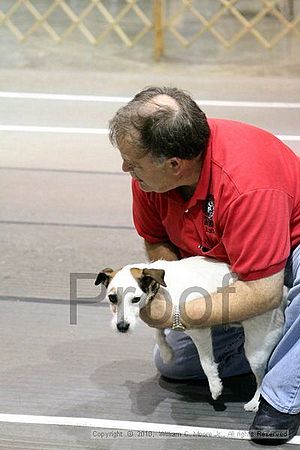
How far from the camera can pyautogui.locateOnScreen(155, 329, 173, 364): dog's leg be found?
229 cm

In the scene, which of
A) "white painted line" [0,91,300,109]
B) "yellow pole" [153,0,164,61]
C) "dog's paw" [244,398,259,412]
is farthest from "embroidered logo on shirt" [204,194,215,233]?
"yellow pole" [153,0,164,61]

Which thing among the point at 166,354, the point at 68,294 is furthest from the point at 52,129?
the point at 166,354

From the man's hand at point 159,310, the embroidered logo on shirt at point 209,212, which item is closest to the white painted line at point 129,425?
the man's hand at point 159,310

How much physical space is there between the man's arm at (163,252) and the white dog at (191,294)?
135mm

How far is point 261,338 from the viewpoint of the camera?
2.15 metres

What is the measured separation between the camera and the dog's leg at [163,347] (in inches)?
90.2

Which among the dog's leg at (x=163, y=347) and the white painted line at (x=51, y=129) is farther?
the white painted line at (x=51, y=129)

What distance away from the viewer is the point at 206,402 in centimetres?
235

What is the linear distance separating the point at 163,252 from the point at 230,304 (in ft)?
1.22

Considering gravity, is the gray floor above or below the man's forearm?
below

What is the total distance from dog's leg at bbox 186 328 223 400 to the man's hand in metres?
0.09

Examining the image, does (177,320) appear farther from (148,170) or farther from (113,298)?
(148,170)

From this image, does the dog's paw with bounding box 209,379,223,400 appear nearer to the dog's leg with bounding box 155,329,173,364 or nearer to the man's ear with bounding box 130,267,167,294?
the dog's leg with bounding box 155,329,173,364

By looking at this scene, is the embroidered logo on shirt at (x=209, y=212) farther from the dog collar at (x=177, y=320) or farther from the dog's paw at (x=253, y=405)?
the dog's paw at (x=253, y=405)
